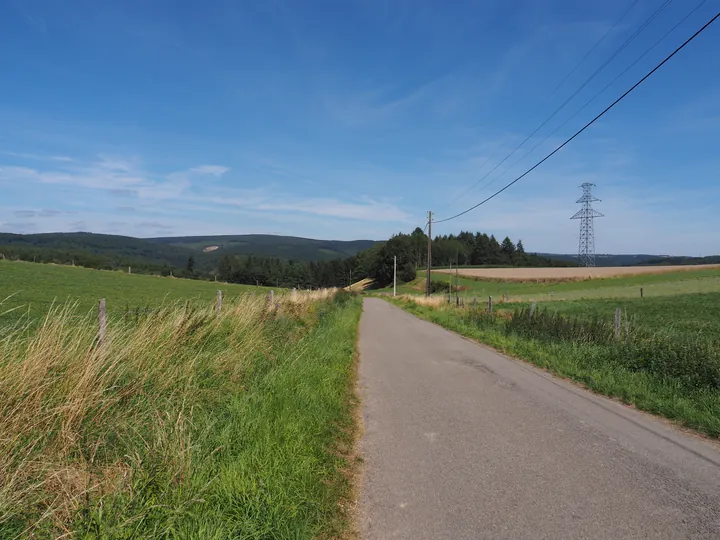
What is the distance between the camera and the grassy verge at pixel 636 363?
6.31 metres

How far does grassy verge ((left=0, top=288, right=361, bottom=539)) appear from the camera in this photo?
2.62 metres

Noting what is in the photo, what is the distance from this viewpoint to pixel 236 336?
8.10 m

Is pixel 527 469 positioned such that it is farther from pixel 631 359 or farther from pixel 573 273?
pixel 573 273

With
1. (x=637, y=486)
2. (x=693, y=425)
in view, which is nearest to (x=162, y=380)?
(x=637, y=486)

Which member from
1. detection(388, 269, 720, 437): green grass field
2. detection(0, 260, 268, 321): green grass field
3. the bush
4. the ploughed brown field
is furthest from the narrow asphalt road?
the bush

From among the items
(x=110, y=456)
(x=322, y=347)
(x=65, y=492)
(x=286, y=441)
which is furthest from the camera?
(x=322, y=347)

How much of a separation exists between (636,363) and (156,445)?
946 cm

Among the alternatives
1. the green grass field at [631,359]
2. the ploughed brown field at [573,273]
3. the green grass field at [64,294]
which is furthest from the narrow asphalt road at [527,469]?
the ploughed brown field at [573,273]

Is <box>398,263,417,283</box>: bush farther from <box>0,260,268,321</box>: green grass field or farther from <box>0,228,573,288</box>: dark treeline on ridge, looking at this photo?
<box>0,260,268,321</box>: green grass field

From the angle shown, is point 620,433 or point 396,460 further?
point 620,433

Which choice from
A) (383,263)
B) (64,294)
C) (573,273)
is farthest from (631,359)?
(383,263)

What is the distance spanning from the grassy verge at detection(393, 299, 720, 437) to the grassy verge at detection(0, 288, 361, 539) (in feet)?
15.8

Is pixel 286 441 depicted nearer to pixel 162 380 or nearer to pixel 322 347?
pixel 162 380

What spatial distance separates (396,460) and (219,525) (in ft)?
7.16
